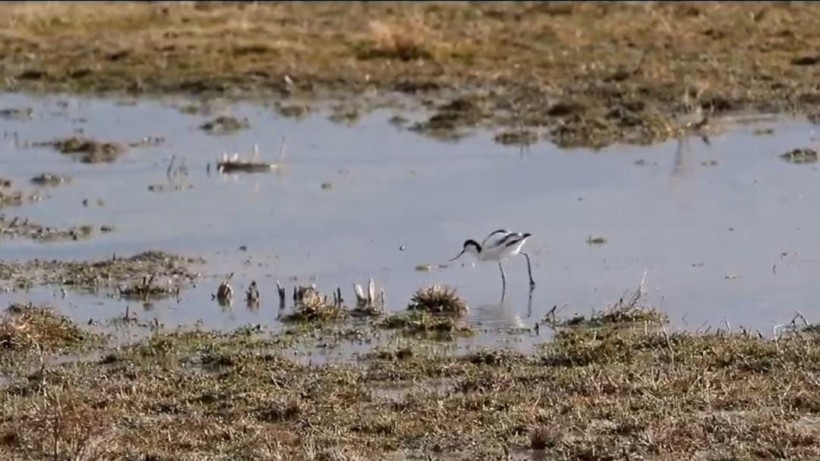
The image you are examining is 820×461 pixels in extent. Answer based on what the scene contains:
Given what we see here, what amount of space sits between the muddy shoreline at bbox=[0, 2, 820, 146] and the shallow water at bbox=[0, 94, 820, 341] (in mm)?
1205

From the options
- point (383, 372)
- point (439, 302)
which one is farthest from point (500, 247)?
point (383, 372)

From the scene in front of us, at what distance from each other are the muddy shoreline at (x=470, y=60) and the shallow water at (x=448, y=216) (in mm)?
1205

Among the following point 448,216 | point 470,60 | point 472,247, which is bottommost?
point 448,216

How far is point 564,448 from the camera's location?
8.13 m

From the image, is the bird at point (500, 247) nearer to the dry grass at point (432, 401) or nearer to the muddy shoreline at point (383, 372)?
the muddy shoreline at point (383, 372)

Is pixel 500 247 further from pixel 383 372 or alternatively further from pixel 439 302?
pixel 383 372

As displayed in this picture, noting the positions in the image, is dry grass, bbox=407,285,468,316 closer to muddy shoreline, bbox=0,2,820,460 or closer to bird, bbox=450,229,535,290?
muddy shoreline, bbox=0,2,820,460

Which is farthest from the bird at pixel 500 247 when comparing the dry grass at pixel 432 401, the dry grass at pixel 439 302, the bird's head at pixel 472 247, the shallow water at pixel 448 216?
the dry grass at pixel 432 401

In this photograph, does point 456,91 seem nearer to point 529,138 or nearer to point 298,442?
point 529,138

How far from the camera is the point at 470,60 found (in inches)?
995

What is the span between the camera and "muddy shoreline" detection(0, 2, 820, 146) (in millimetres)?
20938

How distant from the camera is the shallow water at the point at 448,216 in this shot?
12133 mm

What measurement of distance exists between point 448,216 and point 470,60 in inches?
407

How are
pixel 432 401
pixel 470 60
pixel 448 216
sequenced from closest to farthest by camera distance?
pixel 432 401 → pixel 448 216 → pixel 470 60
